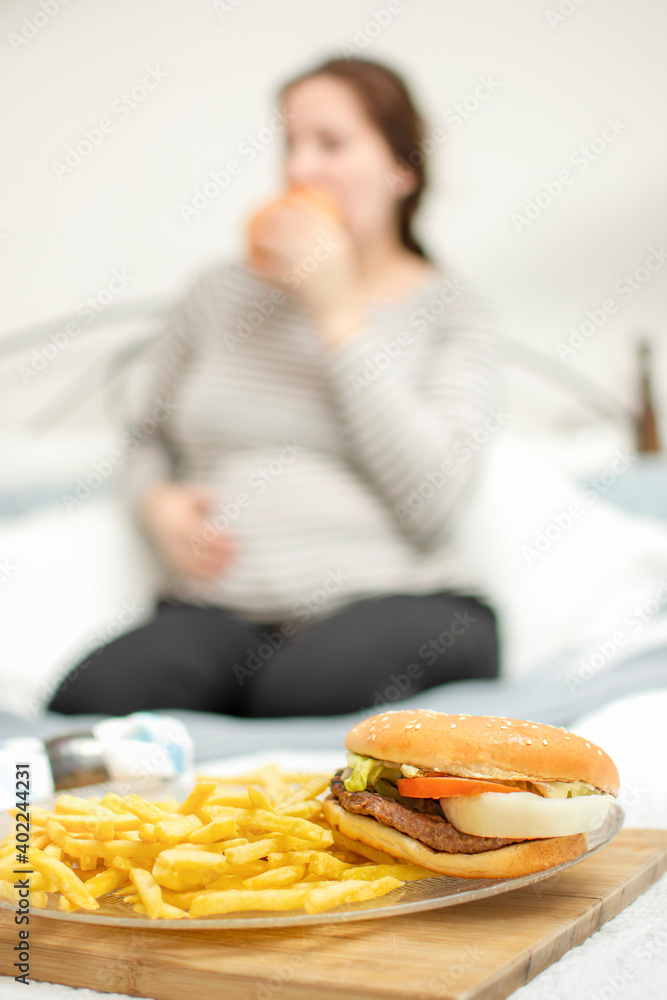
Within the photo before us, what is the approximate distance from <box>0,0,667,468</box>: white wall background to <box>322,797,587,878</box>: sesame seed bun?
182cm

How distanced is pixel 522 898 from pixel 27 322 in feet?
7.18

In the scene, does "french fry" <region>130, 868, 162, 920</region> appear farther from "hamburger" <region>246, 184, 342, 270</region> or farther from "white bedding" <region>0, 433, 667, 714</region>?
"hamburger" <region>246, 184, 342, 270</region>

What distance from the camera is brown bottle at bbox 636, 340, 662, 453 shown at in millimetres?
2217

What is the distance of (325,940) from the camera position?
472mm

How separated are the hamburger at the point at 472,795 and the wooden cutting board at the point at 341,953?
0.03 m

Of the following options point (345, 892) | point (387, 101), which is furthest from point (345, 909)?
point (387, 101)

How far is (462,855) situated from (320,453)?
1046 mm

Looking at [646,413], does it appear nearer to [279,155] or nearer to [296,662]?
[279,155]

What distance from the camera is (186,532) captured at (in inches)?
59.0

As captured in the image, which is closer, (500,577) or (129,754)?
(129,754)

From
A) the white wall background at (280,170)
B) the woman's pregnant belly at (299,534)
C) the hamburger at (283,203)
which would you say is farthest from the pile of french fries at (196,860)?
the white wall background at (280,170)

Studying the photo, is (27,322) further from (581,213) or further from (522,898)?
(522,898)

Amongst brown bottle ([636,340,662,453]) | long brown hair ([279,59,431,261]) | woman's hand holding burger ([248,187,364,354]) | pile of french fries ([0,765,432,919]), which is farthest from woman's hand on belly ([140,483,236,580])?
brown bottle ([636,340,662,453])

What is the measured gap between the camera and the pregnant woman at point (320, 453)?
127 centimetres
